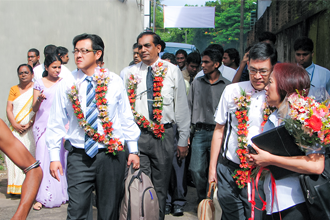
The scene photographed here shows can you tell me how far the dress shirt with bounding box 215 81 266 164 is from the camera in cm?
329

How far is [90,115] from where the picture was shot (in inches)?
142

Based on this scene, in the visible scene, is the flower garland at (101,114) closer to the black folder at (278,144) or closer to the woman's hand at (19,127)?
the black folder at (278,144)

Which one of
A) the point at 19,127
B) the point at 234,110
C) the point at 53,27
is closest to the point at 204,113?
the point at 234,110

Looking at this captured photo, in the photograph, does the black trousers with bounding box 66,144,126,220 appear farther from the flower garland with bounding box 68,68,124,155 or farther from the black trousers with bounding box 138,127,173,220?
the black trousers with bounding box 138,127,173,220

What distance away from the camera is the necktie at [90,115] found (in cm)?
352

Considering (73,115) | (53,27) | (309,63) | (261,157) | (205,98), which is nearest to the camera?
(261,157)

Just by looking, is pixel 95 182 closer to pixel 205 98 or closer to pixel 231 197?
pixel 231 197

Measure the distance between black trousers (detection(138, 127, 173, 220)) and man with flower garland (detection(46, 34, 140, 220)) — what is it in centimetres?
68

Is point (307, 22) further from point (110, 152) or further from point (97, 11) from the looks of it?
point (110, 152)

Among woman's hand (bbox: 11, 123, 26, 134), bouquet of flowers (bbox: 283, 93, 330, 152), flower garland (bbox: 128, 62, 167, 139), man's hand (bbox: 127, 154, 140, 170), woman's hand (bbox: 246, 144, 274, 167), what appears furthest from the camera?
woman's hand (bbox: 11, 123, 26, 134)

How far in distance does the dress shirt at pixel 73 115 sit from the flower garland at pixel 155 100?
1.96 ft

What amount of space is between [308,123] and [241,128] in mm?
975

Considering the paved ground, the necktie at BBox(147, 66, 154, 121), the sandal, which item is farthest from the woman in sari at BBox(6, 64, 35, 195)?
the necktie at BBox(147, 66, 154, 121)

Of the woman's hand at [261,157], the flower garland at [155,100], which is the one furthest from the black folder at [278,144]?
the flower garland at [155,100]
